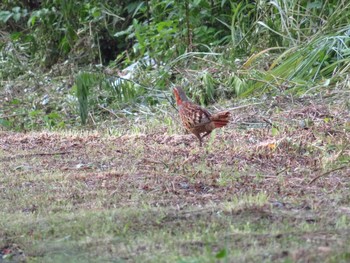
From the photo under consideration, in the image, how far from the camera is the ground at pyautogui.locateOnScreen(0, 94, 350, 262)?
459cm

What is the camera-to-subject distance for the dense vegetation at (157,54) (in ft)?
35.8

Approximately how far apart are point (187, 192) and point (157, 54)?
7185 millimetres

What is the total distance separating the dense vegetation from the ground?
4.00ft

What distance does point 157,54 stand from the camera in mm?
13156

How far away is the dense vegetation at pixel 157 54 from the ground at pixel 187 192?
122 cm

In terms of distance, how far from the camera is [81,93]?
34.4 ft

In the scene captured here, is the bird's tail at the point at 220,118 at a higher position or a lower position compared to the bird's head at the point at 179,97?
lower

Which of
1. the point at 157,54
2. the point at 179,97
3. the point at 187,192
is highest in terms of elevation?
the point at 179,97

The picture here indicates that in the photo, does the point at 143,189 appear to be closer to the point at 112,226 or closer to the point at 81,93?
the point at 112,226

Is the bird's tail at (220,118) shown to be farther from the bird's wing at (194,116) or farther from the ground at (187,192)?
the ground at (187,192)

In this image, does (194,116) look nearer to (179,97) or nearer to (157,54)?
(179,97)

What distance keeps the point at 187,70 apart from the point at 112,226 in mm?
6824

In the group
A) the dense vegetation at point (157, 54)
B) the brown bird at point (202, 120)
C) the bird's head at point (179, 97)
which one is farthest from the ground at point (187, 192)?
the dense vegetation at point (157, 54)

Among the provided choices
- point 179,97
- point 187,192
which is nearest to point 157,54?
point 179,97
